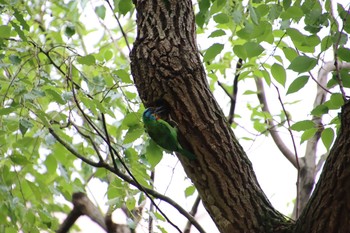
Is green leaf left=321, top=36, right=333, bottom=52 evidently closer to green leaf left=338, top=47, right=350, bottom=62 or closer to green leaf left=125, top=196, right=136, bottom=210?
green leaf left=338, top=47, right=350, bottom=62

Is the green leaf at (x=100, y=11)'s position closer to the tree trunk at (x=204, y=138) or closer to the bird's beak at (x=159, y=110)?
the tree trunk at (x=204, y=138)

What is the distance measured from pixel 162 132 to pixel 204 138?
16 cm

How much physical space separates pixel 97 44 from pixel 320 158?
2095 millimetres

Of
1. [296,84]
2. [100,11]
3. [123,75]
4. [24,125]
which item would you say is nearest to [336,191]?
[296,84]

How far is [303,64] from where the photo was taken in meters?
2.00

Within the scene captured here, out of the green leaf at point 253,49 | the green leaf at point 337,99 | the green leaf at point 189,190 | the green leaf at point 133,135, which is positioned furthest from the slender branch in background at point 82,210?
the green leaf at point 337,99

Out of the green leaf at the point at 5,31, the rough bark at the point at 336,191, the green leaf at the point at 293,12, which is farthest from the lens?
the green leaf at the point at 5,31

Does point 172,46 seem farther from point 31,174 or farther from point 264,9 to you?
point 31,174

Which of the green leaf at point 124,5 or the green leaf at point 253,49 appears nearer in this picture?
the green leaf at point 253,49

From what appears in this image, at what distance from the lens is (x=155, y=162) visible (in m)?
2.26

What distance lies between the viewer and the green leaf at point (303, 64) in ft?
6.54

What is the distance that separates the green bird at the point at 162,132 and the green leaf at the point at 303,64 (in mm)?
485

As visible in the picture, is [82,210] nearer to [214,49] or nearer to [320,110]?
[214,49]

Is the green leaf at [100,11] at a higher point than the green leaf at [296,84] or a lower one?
higher
